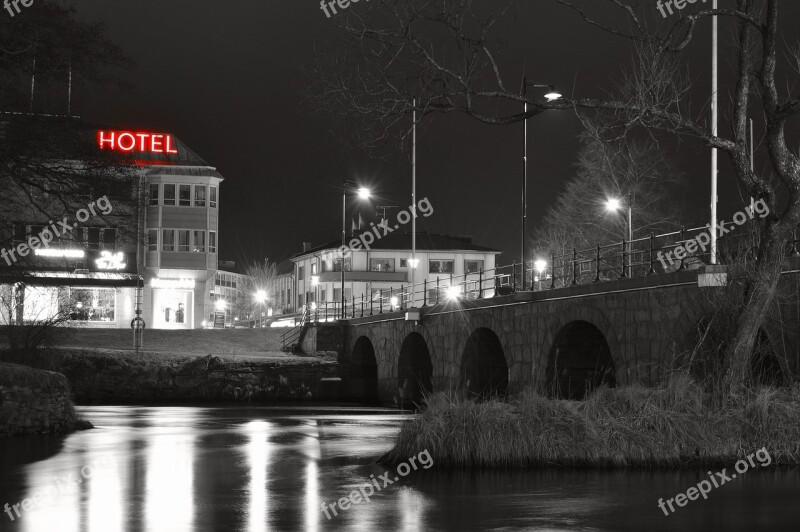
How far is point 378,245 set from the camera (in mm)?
108562

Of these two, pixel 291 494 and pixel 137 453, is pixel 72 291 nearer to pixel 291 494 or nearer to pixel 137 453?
pixel 137 453

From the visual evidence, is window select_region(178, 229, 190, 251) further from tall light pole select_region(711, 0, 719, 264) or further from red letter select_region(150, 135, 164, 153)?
tall light pole select_region(711, 0, 719, 264)

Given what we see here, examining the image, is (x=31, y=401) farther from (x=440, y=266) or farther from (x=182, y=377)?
(x=440, y=266)

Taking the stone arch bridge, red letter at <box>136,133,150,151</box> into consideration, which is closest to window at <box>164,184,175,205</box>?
red letter at <box>136,133,150,151</box>

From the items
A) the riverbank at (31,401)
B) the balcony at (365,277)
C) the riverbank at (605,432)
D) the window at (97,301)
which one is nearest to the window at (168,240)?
the window at (97,301)

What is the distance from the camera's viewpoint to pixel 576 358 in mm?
29781

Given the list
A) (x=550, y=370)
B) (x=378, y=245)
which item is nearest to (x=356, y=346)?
(x=550, y=370)

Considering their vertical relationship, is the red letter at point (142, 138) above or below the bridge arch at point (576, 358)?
above

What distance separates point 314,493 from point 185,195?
196 feet

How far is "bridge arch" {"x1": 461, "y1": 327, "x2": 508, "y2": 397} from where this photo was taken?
36812 millimetres

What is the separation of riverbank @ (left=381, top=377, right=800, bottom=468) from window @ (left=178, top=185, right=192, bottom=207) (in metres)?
56.6

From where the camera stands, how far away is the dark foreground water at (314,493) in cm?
1274

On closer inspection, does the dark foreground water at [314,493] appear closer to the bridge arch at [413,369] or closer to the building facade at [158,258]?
the bridge arch at [413,369]

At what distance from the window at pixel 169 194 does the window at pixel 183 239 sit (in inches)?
77.2
